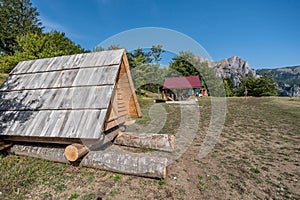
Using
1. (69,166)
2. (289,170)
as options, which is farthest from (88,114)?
(289,170)

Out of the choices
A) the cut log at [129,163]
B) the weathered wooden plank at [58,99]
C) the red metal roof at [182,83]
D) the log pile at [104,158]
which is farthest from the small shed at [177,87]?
the cut log at [129,163]

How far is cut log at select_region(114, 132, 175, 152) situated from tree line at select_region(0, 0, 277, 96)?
48.2 feet

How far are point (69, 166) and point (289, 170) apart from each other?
642cm

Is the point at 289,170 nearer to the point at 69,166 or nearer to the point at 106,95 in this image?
the point at 106,95

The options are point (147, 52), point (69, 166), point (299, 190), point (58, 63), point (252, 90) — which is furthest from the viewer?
point (252, 90)

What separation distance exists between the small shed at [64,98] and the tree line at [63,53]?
40.3ft

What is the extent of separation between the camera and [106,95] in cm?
402

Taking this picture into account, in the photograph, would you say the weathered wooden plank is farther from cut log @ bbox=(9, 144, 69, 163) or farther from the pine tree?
the pine tree

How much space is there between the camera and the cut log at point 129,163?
369cm

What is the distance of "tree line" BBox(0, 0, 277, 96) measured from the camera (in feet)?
53.8

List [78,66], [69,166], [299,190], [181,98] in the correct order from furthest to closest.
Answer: [181,98] < [78,66] < [69,166] < [299,190]

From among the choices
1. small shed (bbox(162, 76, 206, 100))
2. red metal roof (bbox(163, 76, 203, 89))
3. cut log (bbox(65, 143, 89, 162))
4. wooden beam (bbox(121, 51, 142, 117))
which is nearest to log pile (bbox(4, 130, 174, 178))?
cut log (bbox(65, 143, 89, 162))

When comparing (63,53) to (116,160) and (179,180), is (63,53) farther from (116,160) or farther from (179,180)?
(179,180)

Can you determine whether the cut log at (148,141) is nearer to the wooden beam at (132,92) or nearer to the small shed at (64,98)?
the small shed at (64,98)
